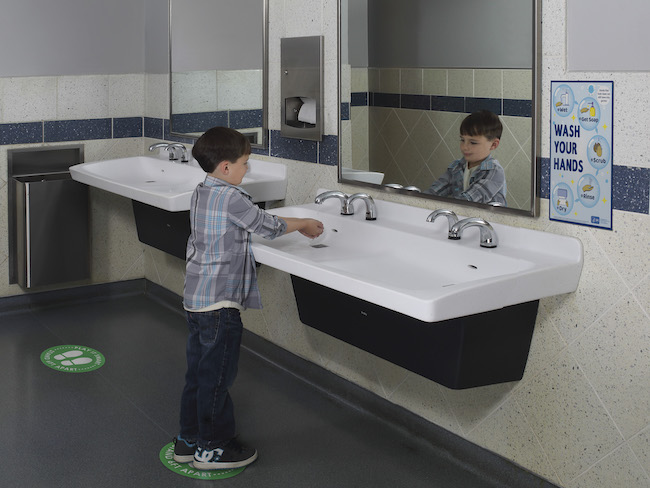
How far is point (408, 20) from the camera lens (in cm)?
262

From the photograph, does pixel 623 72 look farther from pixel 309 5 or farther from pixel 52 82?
pixel 52 82

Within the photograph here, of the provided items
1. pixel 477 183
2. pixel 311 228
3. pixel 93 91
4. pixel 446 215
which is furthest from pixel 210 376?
pixel 93 91

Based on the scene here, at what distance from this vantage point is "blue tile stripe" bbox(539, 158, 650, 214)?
2.02m

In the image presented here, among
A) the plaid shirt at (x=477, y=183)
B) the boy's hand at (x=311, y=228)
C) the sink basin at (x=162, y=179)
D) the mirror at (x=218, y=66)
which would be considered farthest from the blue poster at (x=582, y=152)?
the mirror at (x=218, y=66)

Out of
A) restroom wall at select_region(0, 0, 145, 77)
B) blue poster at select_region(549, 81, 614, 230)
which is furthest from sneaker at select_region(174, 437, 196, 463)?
restroom wall at select_region(0, 0, 145, 77)

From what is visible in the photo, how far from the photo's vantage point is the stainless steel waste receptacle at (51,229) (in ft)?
13.7

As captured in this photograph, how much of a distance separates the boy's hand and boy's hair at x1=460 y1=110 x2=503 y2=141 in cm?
58

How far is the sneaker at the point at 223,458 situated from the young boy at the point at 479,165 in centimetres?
113

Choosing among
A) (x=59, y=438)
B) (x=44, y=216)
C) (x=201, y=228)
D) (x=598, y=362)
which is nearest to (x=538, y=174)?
(x=598, y=362)

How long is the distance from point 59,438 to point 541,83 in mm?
2053

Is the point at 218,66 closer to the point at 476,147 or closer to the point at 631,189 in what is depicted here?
the point at 476,147

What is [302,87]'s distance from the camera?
126 inches

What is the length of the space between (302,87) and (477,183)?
3.35 ft

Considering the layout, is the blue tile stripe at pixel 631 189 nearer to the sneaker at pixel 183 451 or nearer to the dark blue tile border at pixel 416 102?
the dark blue tile border at pixel 416 102
